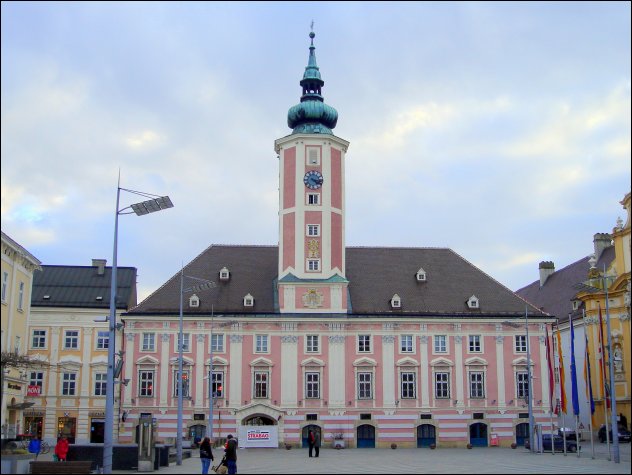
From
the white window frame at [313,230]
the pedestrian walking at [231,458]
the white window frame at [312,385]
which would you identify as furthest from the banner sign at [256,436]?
the pedestrian walking at [231,458]

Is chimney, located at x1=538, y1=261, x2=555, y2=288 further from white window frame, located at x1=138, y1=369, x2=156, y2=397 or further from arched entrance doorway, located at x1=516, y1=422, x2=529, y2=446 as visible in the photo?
white window frame, located at x1=138, y1=369, x2=156, y2=397

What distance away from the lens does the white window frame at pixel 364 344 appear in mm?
63625

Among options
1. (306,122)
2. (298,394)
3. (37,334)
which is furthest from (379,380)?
(37,334)

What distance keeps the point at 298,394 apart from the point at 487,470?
29.3m

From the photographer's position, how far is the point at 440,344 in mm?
64062

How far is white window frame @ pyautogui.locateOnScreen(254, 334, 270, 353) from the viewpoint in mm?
63281

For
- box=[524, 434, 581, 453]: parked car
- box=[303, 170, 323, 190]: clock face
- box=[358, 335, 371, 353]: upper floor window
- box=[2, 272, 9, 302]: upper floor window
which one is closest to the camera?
box=[2, 272, 9, 302]: upper floor window

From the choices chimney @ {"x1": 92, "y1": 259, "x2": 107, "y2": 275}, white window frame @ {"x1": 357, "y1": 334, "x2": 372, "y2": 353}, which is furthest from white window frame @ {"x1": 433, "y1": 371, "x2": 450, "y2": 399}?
chimney @ {"x1": 92, "y1": 259, "x2": 107, "y2": 275}

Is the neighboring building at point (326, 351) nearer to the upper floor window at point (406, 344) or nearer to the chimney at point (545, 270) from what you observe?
the upper floor window at point (406, 344)

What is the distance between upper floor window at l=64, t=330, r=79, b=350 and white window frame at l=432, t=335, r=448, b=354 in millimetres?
27892

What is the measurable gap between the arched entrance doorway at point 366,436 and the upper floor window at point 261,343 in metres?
9.39

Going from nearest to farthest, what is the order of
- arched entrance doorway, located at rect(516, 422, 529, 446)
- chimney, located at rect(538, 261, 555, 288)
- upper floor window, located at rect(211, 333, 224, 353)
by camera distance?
arched entrance doorway, located at rect(516, 422, 529, 446), upper floor window, located at rect(211, 333, 224, 353), chimney, located at rect(538, 261, 555, 288)

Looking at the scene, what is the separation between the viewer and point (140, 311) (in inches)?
2483

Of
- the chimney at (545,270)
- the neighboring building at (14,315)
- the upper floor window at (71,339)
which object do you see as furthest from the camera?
the chimney at (545,270)
